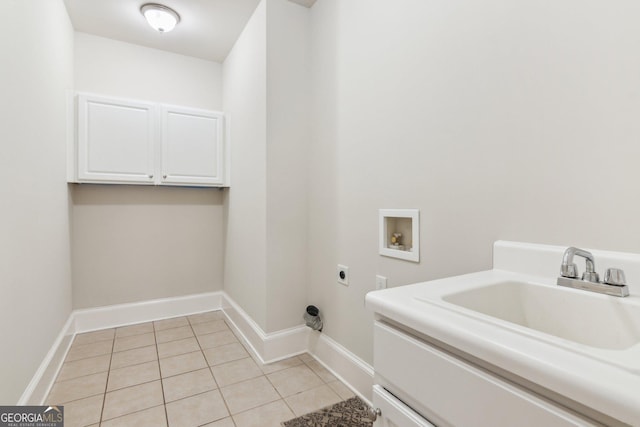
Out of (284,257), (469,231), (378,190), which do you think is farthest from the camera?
(284,257)

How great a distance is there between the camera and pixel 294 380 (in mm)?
1928

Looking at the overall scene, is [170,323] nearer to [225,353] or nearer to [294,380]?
[225,353]

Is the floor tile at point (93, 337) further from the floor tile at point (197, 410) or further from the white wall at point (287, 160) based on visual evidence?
the white wall at point (287, 160)

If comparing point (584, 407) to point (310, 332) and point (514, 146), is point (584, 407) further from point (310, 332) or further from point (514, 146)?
point (310, 332)

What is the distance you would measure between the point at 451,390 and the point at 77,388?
224cm

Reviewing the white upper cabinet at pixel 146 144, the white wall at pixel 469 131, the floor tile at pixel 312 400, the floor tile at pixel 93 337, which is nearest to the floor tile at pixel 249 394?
the floor tile at pixel 312 400

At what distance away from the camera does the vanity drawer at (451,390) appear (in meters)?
0.50

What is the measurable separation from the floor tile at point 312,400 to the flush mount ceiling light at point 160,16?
2.85 meters

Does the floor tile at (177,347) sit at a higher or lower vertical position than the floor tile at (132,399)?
higher

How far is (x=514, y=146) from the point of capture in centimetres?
108

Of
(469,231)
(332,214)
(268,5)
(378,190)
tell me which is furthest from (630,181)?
(268,5)

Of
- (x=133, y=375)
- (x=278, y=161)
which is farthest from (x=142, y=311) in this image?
(x=278, y=161)

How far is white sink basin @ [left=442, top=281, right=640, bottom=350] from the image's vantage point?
0.73 metres

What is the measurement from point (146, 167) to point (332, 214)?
1.83 meters
